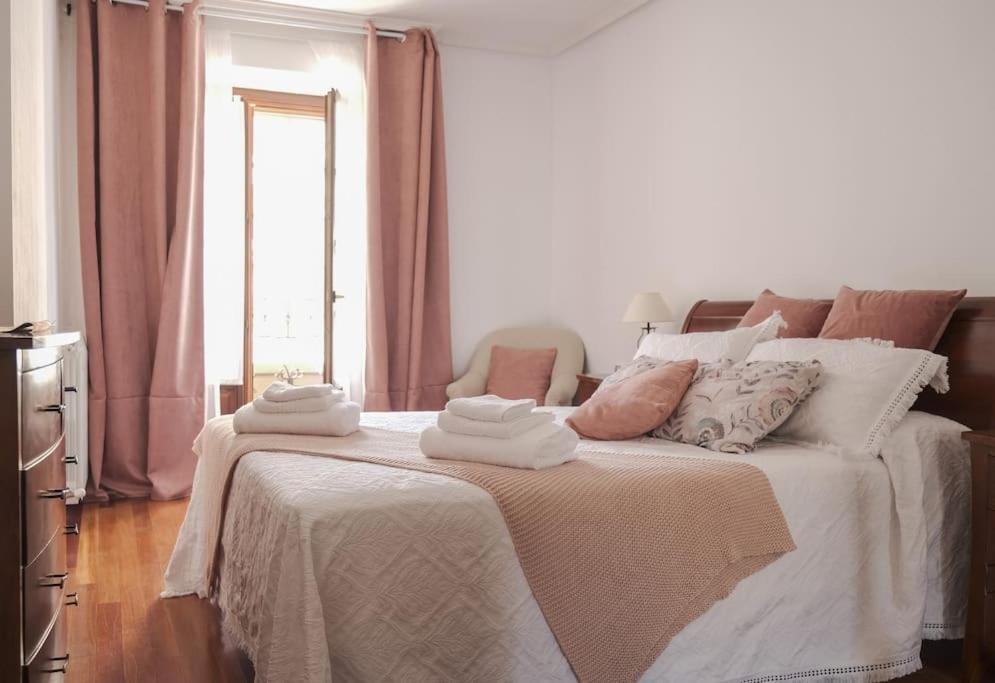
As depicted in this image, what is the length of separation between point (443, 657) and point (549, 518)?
39cm

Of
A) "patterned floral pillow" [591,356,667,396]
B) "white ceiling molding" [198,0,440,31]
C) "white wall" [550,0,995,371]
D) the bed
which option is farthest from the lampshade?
"white ceiling molding" [198,0,440,31]

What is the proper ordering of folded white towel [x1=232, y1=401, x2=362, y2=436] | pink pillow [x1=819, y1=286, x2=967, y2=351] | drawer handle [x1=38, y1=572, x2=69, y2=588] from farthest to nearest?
folded white towel [x1=232, y1=401, x2=362, y2=436], pink pillow [x1=819, y1=286, x2=967, y2=351], drawer handle [x1=38, y1=572, x2=69, y2=588]

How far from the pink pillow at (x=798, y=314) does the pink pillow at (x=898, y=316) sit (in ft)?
0.56

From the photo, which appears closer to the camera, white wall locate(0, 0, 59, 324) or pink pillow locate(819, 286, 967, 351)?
white wall locate(0, 0, 59, 324)

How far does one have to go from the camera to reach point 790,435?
9.10 ft

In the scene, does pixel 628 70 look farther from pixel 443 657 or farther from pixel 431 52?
pixel 443 657

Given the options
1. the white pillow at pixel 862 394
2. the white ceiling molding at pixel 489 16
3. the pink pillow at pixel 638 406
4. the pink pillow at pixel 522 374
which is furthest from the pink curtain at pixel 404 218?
the white pillow at pixel 862 394

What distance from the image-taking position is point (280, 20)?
5.00 metres

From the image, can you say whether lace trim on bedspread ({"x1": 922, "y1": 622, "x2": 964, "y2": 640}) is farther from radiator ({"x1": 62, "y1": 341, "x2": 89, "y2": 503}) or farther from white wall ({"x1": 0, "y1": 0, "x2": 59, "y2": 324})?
radiator ({"x1": 62, "y1": 341, "x2": 89, "y2": 503})

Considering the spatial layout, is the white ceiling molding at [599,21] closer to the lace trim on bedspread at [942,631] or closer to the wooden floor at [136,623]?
the lace trim on bedspread at [942,631]

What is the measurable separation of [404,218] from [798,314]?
2.71m

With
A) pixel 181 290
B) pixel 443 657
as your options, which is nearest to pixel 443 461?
pixel 443 657

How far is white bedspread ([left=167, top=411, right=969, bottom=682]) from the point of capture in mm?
1881

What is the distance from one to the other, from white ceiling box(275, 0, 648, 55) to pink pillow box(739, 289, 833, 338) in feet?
7.03
